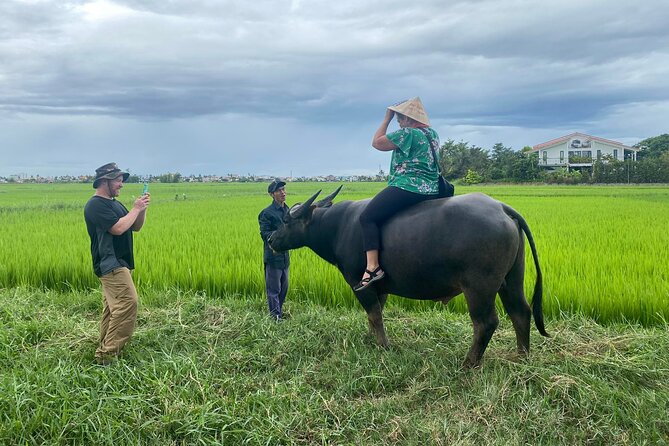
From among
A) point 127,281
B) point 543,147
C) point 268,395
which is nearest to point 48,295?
point 127,281

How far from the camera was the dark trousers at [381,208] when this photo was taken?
3520 millimetres

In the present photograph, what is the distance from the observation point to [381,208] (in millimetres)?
3541

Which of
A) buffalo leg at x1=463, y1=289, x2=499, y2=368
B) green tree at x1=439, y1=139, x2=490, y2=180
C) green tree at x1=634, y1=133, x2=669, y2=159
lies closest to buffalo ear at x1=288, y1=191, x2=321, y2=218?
buffalo leg at x1=463, y1=289, x2=499, y2=368

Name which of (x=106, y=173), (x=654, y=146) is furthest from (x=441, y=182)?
(x=654, y=146)

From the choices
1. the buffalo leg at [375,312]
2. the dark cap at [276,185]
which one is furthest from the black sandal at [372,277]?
the dark cap at [276,185]

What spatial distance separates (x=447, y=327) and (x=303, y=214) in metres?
1.56

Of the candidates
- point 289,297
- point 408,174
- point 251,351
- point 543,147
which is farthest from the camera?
point 543,147

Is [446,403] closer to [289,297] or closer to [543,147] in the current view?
[289,297]

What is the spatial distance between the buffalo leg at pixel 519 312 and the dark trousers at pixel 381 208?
90cm

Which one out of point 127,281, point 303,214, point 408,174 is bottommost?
point 127,281

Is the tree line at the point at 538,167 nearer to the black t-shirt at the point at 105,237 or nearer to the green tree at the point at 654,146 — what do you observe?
the green tree at the point at 654,146

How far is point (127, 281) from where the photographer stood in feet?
12.2

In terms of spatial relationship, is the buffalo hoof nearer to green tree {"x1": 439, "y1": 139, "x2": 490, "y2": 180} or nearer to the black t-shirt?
the black t-shirt

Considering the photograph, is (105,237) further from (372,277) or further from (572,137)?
(572,137)
